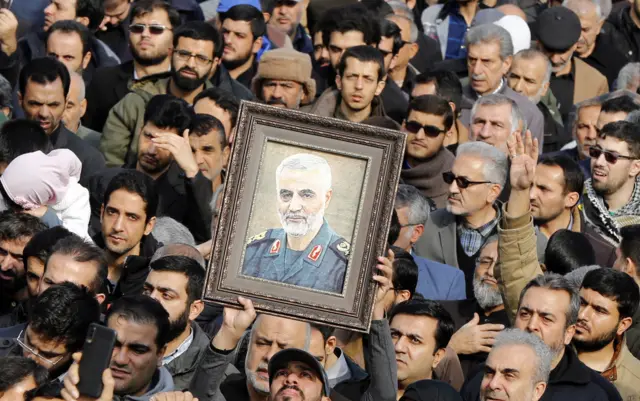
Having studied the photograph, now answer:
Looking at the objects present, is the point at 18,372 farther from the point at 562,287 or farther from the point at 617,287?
the point at 617,287

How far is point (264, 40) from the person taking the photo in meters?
15.8

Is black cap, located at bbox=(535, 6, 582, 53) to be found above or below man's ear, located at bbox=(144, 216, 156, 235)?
above

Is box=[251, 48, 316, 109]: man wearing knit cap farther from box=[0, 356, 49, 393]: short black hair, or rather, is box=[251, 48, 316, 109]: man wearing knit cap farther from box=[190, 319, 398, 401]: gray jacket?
box=[0, 356, 49, 393]: short black hair

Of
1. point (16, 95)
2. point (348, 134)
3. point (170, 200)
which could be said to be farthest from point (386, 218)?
point (16, 95)

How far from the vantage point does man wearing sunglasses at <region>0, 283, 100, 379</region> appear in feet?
31.0

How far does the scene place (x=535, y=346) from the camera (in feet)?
32.3

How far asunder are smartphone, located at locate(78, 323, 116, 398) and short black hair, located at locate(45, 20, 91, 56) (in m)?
6.57

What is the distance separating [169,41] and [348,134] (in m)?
5.16

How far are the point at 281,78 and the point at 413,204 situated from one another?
7.06ft

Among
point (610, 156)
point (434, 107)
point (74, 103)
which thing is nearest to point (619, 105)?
point (610, 156)

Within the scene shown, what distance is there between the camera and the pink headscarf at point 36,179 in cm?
1127

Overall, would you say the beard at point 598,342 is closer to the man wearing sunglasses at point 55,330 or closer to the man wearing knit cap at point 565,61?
the man wearing sunglasses at point 55,330

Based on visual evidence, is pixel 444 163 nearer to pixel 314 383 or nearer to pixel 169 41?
pixel 169 41

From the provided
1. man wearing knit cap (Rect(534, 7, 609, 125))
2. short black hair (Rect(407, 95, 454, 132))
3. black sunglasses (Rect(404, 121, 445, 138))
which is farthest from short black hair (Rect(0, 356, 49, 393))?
man wearing knit cap (Rect(534, 7, 609, 125))
